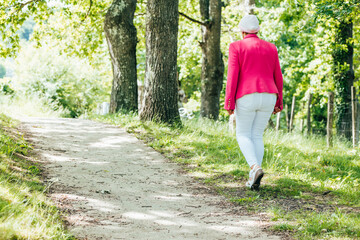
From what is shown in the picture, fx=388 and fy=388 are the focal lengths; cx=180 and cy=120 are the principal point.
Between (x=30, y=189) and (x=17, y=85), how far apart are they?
2276cm

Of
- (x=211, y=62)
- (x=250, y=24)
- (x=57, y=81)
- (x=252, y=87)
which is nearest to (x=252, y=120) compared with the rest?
(x=252, y=87)

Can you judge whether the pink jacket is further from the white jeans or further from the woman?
the white jeans

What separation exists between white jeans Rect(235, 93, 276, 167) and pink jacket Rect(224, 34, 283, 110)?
0.10 meters

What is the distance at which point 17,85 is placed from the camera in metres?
25.4

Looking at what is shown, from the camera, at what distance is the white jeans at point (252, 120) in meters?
5.14

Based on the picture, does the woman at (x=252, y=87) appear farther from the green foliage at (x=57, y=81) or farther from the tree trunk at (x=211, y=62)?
the green foliage at (x=57, y=81)

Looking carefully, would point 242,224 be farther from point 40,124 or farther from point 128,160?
point 40,124

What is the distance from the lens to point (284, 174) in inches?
248

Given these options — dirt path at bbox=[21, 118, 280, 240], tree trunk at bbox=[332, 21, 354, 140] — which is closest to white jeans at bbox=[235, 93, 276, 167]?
dirt path at bbox=[21, 118, 280, 240]

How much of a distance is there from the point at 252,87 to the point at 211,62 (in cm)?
923

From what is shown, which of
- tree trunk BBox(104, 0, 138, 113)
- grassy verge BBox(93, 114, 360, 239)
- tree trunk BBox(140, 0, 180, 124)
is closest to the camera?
grassy verge BBox(93, 114, 360, 239)

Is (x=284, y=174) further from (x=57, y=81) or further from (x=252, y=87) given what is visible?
(x=57, y=81)

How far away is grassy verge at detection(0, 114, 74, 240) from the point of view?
10.3 feet

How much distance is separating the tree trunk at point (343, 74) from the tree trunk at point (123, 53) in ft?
25.6
